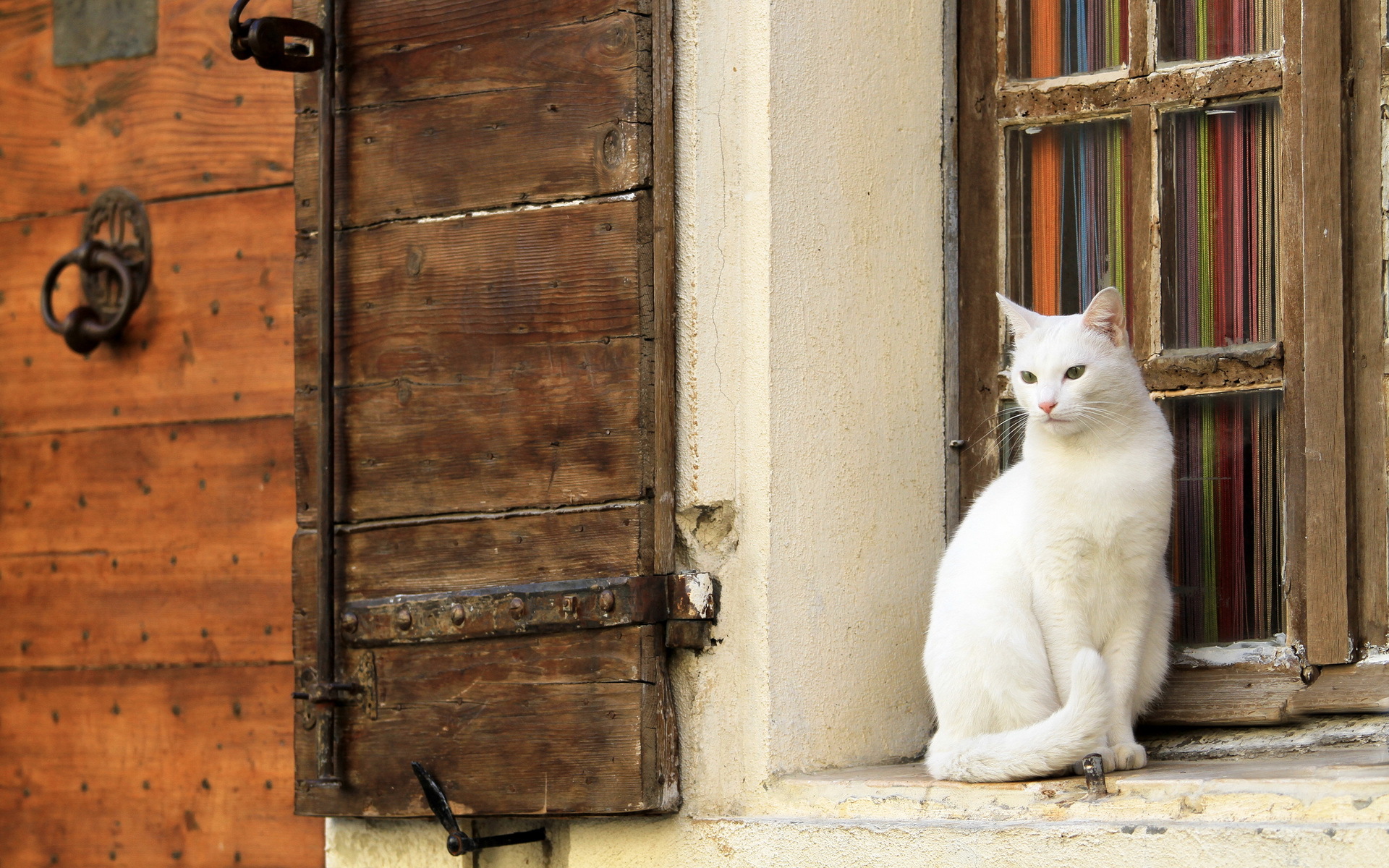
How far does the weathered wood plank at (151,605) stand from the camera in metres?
2.78

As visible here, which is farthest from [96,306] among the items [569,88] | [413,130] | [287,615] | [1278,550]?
[1278,550]

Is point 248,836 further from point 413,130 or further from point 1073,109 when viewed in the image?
point 1073,109

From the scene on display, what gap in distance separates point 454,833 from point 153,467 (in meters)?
1.13

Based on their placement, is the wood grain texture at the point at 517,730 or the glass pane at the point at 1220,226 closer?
the wood grain texture at the point at 517,730

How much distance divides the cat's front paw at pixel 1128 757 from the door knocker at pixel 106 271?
195cm

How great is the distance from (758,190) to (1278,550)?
92 centimetres

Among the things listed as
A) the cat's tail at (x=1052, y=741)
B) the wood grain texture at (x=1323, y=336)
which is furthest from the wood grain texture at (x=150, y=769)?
the wood grain texture at (x=1323, y=336)

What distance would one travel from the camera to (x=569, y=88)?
7.43 feet

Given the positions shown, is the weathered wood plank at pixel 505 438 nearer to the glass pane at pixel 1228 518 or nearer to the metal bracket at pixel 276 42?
the metal bracket at pixel 276 42

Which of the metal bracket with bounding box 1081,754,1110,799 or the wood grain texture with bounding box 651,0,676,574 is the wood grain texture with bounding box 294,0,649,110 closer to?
the wood grain texture with bounding box 651,0,676,574

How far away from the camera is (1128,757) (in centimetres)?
204

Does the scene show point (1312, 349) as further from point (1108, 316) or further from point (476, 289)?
point (476, 289)

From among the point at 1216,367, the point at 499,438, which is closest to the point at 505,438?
the point at 499,438

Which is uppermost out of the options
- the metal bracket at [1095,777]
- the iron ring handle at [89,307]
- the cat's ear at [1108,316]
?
the iron ring handle at [89,307]
